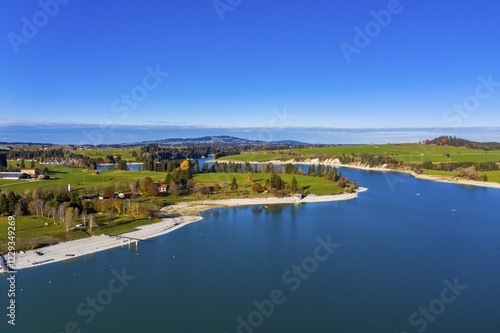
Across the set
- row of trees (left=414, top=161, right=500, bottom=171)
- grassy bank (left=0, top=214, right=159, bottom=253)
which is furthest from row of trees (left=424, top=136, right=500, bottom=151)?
grassy bank (left=0, top=214, right=159, bottom=253)

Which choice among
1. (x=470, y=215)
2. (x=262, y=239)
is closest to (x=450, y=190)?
(x=470, y=215)

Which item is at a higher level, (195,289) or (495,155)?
(495,155)

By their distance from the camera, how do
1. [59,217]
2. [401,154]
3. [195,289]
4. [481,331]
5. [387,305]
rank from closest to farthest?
[481,331]
[387,305]
[195,289]
[59,217]
[401,154]

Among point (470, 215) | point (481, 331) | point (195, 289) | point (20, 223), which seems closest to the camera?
Answer: point (481, 331)

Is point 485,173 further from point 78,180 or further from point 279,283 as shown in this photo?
point 78,180

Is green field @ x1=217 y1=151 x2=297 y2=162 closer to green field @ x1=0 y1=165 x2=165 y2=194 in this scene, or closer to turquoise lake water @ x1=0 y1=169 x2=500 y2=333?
green field @ x1=0 y1=165 x2=165 y2=194

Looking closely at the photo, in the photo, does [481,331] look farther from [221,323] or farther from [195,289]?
[195,289]

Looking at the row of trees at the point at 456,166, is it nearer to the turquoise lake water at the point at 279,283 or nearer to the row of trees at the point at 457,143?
the row of trees at the point at 457,143

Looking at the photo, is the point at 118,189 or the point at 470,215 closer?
the point at 470,215
